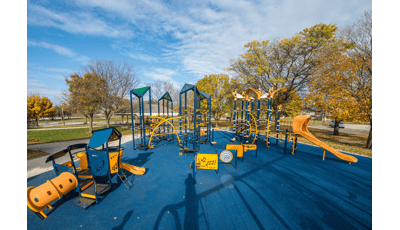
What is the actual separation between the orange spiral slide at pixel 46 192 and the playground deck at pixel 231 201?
Answer: 1.39 ft

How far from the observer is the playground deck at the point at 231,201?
12.9 feet

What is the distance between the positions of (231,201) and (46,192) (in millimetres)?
5814

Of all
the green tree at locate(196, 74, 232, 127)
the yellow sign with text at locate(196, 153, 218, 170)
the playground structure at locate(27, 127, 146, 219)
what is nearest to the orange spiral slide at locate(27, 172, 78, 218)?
the playground structure at locate(27, 127, 146, 219)

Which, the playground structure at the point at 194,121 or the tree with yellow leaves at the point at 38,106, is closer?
the playground structure at the point at 194,121

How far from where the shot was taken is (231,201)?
4.78m

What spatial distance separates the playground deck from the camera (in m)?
3.93

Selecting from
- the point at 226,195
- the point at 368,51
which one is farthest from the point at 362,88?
the point at 226,195

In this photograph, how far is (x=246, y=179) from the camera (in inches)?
249

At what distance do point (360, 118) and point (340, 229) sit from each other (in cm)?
1441

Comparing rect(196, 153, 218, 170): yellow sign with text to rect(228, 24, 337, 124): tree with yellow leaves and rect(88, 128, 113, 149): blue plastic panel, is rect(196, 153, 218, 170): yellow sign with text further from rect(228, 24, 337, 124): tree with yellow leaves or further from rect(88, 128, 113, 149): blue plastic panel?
rect(228, 24, 337, 124): tree with yellow leaves

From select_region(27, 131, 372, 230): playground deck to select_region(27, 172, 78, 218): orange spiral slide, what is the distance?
16.7 inches

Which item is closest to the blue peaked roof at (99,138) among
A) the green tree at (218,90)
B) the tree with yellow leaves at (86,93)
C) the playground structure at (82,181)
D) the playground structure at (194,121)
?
the playground structure at (82,181)

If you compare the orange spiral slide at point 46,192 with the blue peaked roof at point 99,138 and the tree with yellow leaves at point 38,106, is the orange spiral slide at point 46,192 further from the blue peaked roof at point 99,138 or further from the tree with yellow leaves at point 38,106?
the tree with yellow leaves at point 38,106

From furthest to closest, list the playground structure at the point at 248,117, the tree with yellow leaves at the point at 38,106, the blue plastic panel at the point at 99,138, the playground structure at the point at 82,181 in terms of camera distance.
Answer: the tree with yellow leaves at the point at 38,106 < the playground structure at the point at 248,117 < the blue plastic panel at the point at 99,138 < the playground structure at the point at 82,181
